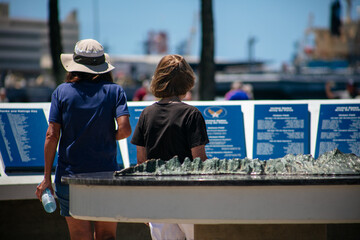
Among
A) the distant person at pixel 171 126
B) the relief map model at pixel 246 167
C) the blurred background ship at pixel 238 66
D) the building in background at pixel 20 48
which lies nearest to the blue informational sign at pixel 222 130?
the distant person at pixel 171 126

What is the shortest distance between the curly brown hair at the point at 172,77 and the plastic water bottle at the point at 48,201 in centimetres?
90

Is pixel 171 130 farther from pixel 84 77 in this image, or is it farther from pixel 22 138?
pixel 22 138

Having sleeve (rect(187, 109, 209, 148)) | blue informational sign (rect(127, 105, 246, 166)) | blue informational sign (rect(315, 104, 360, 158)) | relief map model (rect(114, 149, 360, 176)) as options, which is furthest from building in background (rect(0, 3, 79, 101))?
relief map model (rect(114, 149, 360, 176))

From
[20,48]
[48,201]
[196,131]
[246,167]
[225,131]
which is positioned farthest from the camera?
[20,48]

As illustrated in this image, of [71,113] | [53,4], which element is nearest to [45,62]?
[53,4]

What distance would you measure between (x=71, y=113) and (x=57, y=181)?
1.39 feet

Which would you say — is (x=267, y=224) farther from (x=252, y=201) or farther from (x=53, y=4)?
(x=53, y=4)

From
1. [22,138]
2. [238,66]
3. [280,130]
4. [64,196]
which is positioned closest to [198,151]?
[64,196]

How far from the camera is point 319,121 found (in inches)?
196

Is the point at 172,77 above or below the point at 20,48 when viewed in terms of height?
below

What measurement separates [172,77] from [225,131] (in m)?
2.01

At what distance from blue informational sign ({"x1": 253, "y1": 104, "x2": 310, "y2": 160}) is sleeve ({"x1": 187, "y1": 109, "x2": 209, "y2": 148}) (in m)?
2.15

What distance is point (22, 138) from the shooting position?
4777mm

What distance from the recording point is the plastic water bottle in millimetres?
2932
